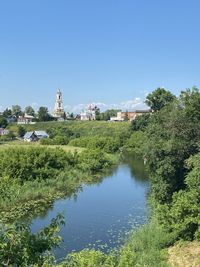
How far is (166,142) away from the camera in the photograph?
31.5 metres

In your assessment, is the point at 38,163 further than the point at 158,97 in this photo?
No

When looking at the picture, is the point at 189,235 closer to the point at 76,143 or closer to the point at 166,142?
the point at 166,142

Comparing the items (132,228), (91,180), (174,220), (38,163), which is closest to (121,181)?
(91,180)

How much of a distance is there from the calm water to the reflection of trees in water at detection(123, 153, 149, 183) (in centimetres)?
72

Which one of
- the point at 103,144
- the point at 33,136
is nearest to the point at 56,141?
the point at 33,136

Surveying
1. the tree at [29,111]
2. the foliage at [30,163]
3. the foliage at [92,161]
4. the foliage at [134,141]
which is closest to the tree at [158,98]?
the foliage at [134,141]

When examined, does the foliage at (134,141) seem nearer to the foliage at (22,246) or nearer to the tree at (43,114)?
the tree at (43,114)

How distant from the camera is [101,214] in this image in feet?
99.9

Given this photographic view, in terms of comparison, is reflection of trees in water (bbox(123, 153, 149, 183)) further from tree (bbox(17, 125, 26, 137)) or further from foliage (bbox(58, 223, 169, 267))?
tree (bbox(17, 125, 26, 137))

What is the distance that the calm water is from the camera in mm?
23453

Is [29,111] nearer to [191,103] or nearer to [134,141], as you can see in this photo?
[134,141]

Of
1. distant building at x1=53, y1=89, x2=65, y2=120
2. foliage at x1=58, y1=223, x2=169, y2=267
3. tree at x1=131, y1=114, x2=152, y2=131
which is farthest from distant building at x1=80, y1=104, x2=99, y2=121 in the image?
foliage at x1=58, y1=223, x2=169, y2=267

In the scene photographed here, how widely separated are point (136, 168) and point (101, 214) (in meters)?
28.5

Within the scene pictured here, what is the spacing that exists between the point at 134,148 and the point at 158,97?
1288 centimetres
